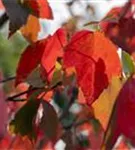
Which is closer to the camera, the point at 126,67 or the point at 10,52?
the point at 126,67

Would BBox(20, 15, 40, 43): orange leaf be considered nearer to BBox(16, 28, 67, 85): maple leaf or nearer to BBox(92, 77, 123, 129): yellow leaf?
BBox(16, 28, 67, 85): maple leaf

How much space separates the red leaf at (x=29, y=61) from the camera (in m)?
0.77

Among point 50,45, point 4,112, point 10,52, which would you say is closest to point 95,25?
point 50,45

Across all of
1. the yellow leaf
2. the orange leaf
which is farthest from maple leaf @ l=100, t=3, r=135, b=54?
the yellow leaf

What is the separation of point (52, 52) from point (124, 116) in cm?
16

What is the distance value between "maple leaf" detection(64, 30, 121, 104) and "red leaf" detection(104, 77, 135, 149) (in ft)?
0.08

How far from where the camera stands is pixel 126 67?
0.74 metres

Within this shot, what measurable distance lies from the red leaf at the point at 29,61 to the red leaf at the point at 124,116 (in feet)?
0.49

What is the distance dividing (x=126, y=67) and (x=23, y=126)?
0.61 ft

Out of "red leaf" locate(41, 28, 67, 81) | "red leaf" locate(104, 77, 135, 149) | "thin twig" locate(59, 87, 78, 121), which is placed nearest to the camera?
"red leaf" locate(104, 77, 135, 149)

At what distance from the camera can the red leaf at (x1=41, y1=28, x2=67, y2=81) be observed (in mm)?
762

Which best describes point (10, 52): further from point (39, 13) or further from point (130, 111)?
point (130, 111)


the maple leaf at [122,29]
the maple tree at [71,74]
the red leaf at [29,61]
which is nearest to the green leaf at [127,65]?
the maple tree at [71,74]

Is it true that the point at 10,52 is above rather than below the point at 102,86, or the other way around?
below
